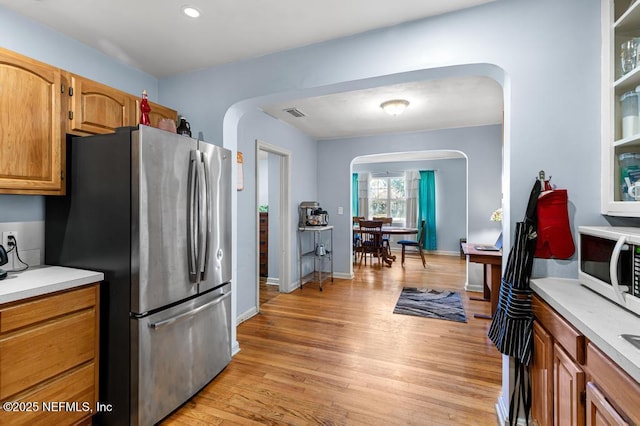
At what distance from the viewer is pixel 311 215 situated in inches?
191

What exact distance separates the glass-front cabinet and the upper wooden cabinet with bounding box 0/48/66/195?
3.06 meters

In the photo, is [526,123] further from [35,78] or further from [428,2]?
[35,78]

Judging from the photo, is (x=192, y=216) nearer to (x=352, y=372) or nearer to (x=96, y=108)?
(x=96, y=108)

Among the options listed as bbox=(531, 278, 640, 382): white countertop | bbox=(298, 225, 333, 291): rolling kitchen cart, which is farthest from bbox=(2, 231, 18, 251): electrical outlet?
bbox=(298, 225, 333, 291): rolling kitchen cart

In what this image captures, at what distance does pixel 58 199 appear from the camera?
1.95m

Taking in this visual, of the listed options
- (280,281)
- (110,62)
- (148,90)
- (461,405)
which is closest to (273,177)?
(280,281)

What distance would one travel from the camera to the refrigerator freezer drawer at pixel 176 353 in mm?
1658

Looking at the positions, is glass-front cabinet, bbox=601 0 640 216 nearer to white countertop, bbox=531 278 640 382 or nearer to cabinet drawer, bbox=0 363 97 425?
white countertop, bbox=531 278 640 382

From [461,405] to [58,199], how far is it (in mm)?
2950

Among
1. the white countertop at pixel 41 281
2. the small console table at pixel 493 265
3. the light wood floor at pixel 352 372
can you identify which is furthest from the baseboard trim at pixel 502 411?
the white countertop at pixel 41 281

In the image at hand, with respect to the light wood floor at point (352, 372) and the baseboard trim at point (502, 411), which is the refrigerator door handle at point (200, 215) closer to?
the light wood floor at point (352, 372)

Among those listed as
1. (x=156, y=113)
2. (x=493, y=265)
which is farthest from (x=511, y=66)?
(x=156, y=113)

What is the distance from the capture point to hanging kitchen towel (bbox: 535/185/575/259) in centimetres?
155

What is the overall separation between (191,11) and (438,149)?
152 inches
